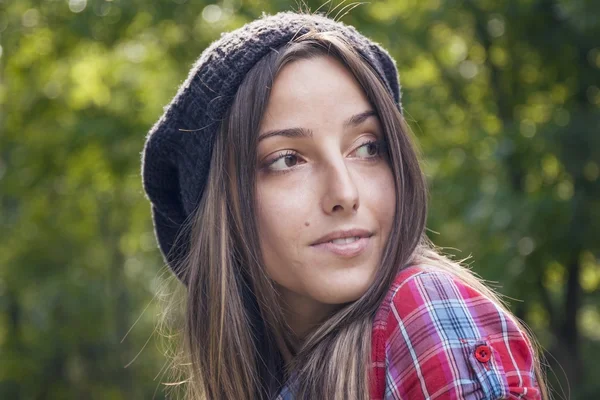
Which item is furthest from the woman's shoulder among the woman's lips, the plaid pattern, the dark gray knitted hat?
the dark gray knitted hat

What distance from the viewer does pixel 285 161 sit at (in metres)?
1.89

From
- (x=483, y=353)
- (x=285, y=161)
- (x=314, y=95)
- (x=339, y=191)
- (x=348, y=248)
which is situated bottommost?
(x=483, y=353)

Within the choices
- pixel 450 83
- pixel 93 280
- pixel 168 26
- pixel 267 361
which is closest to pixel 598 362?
pixel 450 83

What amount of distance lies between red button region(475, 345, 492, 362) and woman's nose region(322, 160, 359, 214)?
0.47 metres

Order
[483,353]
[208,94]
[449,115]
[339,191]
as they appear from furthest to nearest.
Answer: [449,115] < [208,94] < [339,191] < [483,353]

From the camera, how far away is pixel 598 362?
8.71 metres

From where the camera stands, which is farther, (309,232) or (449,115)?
(449,115)

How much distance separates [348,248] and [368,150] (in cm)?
27

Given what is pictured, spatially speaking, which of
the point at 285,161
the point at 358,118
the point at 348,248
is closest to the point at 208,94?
the point at 285,161

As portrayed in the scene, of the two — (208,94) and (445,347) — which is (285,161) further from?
(445,347)

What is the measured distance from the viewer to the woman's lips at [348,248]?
5.96ft

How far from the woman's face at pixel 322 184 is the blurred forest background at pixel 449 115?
273cm

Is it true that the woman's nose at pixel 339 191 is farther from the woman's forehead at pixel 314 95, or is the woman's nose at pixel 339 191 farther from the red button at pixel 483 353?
the red button at pixel 483 353

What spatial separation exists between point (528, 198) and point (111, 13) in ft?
11.9
